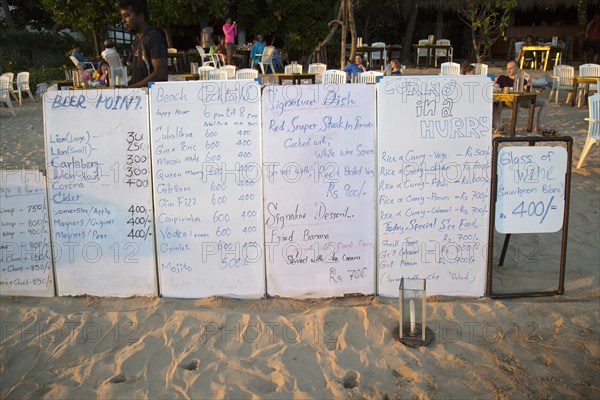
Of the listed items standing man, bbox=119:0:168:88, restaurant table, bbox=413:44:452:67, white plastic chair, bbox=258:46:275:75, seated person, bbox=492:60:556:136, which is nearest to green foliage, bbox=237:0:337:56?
white plastic chair, bbox=258:46:275:75

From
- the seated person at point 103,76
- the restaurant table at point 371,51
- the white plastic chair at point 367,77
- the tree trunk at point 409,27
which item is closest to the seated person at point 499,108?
the white plastic chair at point 367,77

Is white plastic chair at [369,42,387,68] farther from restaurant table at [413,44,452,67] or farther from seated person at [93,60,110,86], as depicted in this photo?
seated person at [93,60,110,86]

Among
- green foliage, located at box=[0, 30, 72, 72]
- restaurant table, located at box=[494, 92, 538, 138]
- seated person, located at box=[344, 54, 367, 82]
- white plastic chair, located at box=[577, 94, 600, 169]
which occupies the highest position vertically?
green foliage, located at box=[0, 30, 72, 72]

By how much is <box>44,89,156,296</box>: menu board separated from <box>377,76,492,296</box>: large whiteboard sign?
1665 millimetres

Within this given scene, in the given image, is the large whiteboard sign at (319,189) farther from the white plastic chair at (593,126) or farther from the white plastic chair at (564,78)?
the white plastic chair at (564,78)

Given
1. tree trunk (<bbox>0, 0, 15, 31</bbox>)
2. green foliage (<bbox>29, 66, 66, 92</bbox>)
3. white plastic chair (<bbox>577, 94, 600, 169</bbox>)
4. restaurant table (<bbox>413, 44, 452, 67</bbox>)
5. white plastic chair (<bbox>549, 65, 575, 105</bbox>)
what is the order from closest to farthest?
white plastic chair (<bbox>577, 94, 600, 169</bbox>), white plastic chair (<bbox>549, 65, 575, 105</bbox>), green foliage (<bbox>29, 66, 66, 92</bbox>), restaurant table (<bbox>413, 44, 452, 67</bbox>), tree trunk (<bbox>0, 0, 15, 31</bbox>)

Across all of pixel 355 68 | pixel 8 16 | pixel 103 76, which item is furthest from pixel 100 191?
pixel 8 16

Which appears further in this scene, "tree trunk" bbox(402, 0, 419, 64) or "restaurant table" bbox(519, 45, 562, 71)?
"tree trunk" bbox(402, 0, 419, 64)

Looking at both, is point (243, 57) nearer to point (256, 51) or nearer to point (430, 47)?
point (256, 51)

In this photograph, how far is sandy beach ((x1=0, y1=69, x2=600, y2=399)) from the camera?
3.01 metres

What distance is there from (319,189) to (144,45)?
2.26 m

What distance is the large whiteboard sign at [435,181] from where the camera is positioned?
371 cm

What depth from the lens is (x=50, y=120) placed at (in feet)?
12.5

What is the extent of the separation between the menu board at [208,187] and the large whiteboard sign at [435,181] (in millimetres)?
893
